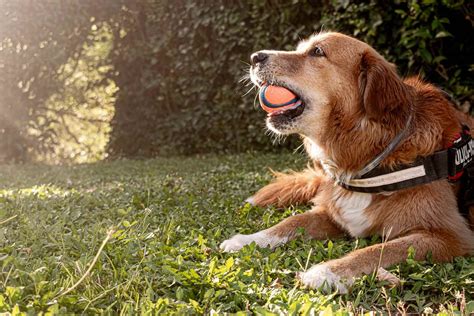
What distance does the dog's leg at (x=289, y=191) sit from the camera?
418 centimetres

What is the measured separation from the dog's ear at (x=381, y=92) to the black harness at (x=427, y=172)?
0.46ft

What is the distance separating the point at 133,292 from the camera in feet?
6.76

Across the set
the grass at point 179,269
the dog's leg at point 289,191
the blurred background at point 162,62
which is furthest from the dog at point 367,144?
the blurred background at point 162,62

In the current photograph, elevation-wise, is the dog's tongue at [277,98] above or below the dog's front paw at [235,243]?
above

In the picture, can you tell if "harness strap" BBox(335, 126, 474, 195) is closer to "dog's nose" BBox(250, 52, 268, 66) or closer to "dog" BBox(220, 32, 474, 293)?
"dog" BBox(220, 32, 474, 293)

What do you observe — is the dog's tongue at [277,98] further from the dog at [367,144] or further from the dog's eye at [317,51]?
the dog's eye at [317,51]

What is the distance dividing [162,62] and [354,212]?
703 cm

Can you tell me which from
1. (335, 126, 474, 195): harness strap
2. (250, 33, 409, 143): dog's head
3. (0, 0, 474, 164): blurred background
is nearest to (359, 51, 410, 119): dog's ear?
(250, 33, 409, 143): dog's head

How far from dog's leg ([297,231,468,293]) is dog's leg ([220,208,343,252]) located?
61 cm

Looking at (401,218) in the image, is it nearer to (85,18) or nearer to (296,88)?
(296,88)

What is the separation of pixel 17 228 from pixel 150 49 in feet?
22.2

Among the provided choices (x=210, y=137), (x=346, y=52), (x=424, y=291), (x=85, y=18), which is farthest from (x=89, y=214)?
(x=85, y=18)

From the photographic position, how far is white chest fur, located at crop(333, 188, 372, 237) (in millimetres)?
3186

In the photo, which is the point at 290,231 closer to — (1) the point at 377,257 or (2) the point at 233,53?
(1) the point at 377,257
